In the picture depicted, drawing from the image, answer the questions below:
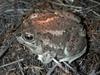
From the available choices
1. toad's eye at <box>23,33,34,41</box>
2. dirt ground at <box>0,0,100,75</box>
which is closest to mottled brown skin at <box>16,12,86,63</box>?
toad's eye at <box>23,33,34,41</box>

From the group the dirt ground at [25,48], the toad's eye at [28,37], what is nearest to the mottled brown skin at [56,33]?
the toad's eye at [28,37]

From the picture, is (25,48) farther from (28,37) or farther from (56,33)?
(56,33)

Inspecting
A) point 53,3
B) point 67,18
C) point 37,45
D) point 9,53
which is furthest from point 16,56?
point 53,3

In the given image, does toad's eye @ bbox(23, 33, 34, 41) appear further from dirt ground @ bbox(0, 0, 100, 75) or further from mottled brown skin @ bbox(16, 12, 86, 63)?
dirt ground @ bbox(0, 0, 100, 75)

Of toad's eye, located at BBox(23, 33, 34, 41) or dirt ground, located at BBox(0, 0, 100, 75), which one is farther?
dirt ground, located at BBox(0, 0, 100, 75)

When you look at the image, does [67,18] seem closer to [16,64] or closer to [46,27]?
[46,27]

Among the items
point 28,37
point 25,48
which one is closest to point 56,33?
point 28,37

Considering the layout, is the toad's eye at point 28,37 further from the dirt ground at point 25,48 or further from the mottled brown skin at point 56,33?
the dirt ground at point 25,48
